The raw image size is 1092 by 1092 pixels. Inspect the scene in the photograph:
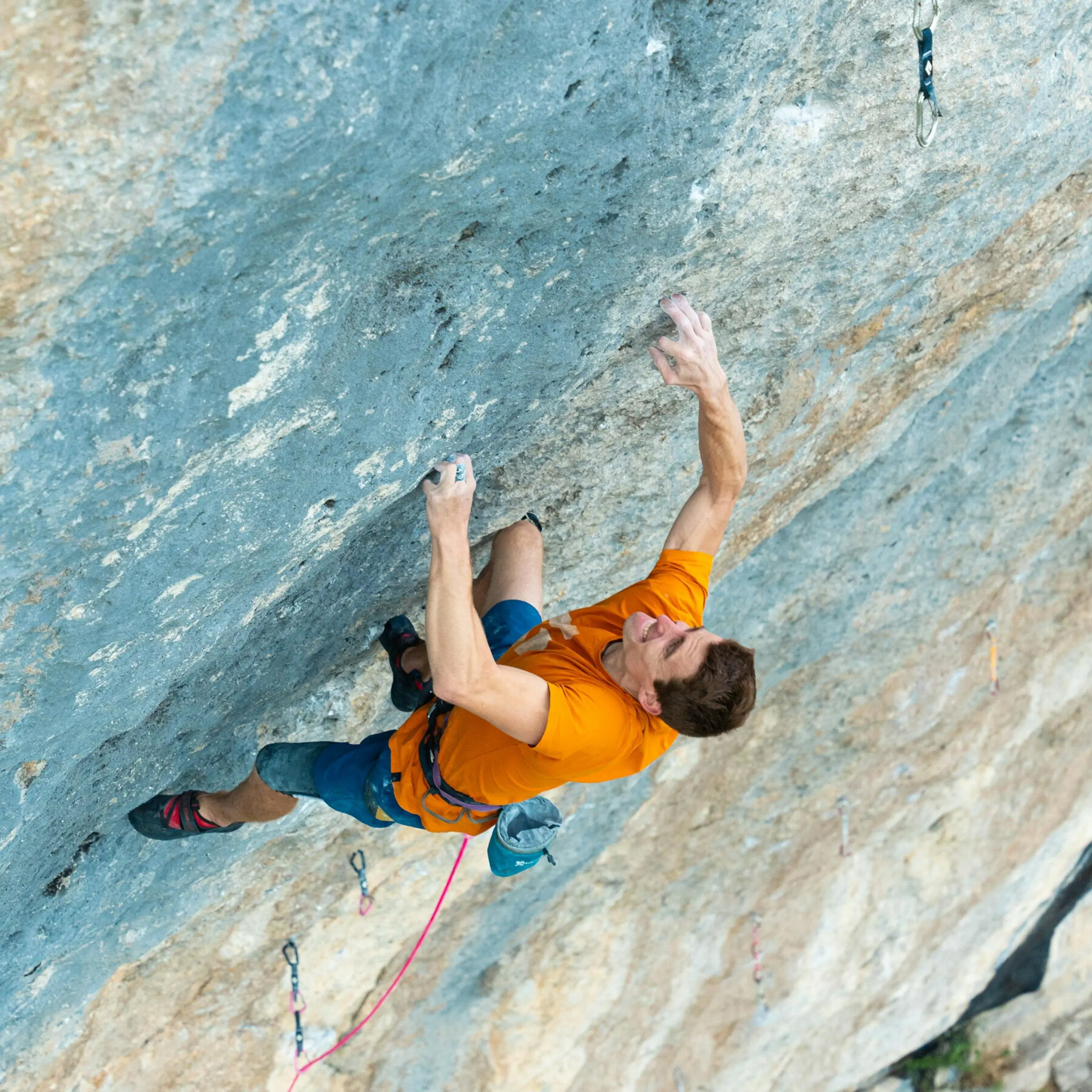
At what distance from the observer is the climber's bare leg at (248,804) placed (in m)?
3.11

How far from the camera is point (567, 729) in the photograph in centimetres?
226

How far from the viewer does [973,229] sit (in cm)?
314

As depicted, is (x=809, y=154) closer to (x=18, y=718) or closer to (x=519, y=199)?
(x=519, y=199)

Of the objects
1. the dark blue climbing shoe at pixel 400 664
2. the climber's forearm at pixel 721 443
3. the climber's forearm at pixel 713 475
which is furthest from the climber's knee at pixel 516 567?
the climber's forearm at pixel 721 443

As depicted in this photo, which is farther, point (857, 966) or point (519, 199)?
point (857, 966)

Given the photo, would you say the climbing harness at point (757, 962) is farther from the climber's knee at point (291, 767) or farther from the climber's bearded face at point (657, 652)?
the climber's bearded face at point (657, 652)

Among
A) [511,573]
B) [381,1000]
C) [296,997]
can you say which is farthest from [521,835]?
[381,1000]

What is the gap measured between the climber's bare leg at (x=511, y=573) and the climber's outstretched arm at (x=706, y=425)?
17.1 inches

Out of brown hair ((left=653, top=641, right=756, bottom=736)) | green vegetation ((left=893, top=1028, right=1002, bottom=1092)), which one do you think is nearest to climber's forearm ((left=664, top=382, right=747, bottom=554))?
brown hair ((left=653, top=641, right=756, bottom=736))

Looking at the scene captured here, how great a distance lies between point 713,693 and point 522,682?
0.40 metres

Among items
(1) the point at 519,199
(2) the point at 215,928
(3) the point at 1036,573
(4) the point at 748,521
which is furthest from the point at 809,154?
(3) the point at 1036,573

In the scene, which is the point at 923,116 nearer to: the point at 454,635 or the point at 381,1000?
the point at 454,635

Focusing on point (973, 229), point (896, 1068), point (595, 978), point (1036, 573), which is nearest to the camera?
point (973, 229)

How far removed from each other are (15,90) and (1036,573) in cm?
555
